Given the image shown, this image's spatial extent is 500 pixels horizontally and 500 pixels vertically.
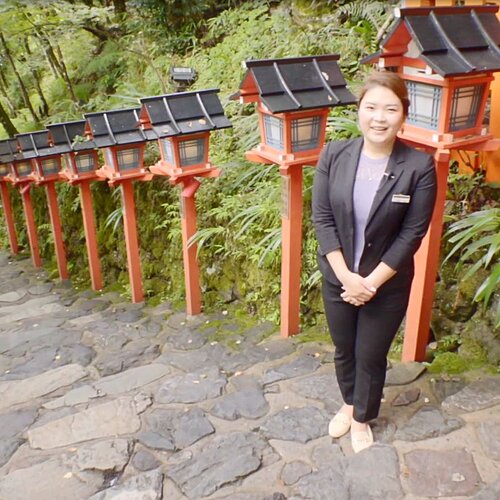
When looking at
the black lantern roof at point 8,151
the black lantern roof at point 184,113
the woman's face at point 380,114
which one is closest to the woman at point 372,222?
the woman's face at point 380,114

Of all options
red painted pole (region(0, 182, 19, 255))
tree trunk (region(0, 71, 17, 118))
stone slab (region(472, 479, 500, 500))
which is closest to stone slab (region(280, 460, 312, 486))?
stone slab (region(472, 479, 500, 500))

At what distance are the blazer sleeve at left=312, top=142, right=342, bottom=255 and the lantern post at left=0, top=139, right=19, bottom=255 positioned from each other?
24.0 feet

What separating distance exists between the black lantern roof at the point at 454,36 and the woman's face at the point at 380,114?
0.53 meters

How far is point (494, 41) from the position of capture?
2635 mm

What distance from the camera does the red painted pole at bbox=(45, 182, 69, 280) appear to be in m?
7.91

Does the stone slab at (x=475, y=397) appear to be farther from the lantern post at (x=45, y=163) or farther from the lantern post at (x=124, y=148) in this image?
the lantern post at (x=45, y=163)

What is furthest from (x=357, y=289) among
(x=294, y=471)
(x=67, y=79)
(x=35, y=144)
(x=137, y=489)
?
(x=67, y=79)

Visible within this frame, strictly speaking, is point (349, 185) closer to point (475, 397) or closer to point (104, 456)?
point (475, 397)

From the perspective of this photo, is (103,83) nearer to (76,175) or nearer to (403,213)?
(76,175)

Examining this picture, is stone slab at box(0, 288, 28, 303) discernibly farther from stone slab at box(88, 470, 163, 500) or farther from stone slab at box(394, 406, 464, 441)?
stone slab at box(394, 406, 464, 441)

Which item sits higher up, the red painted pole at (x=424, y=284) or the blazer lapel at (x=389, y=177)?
the blazer lapel at (x=389, y=177)

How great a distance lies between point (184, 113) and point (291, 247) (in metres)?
1.64

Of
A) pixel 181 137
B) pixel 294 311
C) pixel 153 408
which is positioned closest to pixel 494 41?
pixel 294 311

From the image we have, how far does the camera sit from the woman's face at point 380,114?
2.12 meters
